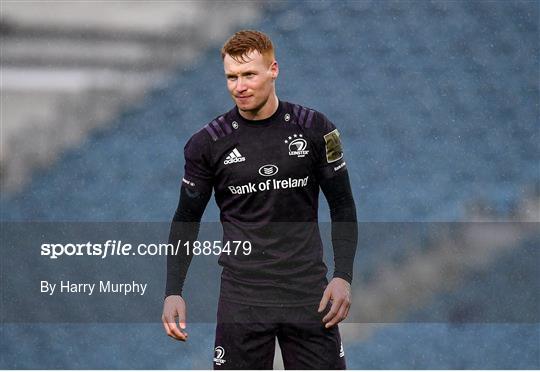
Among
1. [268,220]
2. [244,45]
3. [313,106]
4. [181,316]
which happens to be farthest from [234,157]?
[313,106]

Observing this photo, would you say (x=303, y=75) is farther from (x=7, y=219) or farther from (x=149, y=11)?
(x=7, y=219)

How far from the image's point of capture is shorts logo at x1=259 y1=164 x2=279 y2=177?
2.52m

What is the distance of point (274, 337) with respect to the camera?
2564 mm

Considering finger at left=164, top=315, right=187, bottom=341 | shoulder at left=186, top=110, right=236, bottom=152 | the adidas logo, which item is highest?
shoulder at left=186, top=110, right=236, bottom=152

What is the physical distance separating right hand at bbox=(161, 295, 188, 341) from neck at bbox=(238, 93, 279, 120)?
598 millimetres

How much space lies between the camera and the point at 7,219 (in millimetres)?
5250

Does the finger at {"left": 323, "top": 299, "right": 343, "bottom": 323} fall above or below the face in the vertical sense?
below

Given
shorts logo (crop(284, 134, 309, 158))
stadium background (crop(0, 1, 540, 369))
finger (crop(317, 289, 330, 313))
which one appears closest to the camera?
finger (crop(317, 289, 330, 313))

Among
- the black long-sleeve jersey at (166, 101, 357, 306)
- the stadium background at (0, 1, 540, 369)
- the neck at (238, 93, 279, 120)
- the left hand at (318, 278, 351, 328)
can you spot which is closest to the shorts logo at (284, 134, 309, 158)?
the black long-sleeve jersey at (166, 101, 357, 306)

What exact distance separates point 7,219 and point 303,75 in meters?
2.08

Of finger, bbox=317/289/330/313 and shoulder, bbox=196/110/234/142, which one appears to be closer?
finger, bbox=317/289/330/313

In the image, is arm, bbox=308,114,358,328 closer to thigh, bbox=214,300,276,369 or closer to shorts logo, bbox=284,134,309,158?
shorts logo, bbox=284,134,309,158

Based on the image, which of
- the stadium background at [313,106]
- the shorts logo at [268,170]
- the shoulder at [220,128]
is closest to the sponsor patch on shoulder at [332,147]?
the shorts logo at [268,170]

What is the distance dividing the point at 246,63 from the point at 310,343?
34.1 inches
